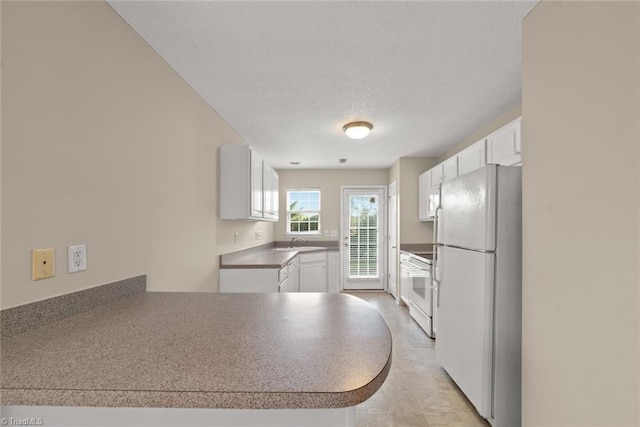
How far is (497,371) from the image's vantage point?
187cm

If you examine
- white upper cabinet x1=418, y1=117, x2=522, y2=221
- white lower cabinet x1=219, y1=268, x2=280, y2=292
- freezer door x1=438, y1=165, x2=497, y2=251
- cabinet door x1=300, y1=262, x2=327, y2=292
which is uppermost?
white upper cabinet x1=418, y1=117, x2=522, y2=221

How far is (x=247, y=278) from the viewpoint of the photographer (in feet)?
9.18

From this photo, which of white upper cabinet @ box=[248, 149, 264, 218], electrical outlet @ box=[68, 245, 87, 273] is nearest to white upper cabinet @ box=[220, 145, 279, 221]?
white upper cabinet @ box=[248, 149, 264, 218]

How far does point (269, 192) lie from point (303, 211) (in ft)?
6.49

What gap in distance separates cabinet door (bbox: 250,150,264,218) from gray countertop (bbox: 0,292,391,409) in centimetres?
176

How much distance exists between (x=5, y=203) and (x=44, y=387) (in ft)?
2.20

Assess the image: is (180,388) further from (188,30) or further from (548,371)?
(188,30)

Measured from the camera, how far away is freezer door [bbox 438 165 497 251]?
189cm

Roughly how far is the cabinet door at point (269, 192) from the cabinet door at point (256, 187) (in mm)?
184

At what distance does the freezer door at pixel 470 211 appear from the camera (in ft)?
6.21

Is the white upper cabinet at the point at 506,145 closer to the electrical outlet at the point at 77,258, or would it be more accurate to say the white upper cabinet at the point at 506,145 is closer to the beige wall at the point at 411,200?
the beige wall at the point at 411,200

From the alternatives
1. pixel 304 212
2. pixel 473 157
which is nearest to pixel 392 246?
pixel 304 212

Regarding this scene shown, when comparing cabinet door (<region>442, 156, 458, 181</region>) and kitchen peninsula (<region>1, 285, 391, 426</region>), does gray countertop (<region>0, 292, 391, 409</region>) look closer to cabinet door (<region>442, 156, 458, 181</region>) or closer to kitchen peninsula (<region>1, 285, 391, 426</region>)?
kitchen peninsula (<region>1, 285, 391, 426</region>)

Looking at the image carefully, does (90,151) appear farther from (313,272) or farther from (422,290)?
(313,272)
